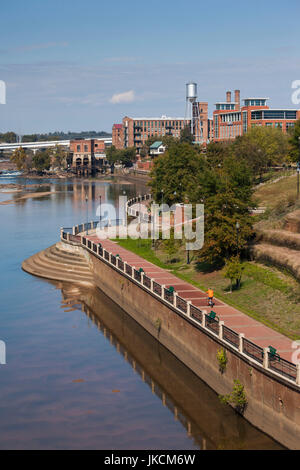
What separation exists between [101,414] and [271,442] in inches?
302

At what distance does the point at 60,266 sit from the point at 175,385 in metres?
24.2

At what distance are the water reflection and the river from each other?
5 cm

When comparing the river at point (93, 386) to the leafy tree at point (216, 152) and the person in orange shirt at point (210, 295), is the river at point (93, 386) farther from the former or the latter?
the leafy tree at point (216, 152)

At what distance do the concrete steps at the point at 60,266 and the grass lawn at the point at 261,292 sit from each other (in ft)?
29.7

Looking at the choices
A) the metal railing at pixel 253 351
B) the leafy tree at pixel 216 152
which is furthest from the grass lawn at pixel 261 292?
the leafy tree at pixel 216 152

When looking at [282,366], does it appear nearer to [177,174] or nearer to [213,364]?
[213,364]

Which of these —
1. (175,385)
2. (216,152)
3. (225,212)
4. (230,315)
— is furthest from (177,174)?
(175,385)

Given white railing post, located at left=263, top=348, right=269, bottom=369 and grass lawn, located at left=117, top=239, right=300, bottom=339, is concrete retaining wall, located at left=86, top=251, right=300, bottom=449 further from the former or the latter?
grass lawn, located at left=117, top=239, right=300, bottom=339

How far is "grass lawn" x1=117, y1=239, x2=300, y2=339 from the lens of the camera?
29.1 metres

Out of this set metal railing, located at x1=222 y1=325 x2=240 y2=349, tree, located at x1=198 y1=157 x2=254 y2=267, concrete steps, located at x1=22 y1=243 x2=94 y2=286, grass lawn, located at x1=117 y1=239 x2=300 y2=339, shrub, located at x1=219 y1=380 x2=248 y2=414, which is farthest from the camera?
concrete steps, located at x1=22 y1=243 x2=94 y2=286

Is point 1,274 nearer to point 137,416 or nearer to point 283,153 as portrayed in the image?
point 137,416

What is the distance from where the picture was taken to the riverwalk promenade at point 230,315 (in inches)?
1017

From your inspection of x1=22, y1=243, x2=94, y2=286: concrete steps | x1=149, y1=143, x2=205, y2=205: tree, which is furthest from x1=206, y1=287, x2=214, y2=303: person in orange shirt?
x1=149, y1=143, x2=205, y2=205: tree

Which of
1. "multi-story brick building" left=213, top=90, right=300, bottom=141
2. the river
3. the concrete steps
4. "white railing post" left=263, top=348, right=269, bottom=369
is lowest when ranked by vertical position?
the river
